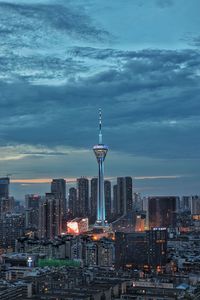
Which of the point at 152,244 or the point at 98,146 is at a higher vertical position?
the point at 98,146

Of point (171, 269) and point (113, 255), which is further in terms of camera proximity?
point (113, 255)

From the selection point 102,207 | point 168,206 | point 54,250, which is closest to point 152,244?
point 54,250

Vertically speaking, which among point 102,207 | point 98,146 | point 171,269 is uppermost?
point 98,146

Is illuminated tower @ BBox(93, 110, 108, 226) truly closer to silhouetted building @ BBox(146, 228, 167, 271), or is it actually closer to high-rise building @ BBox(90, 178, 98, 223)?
high-rise building @ BBox(90, 178, 98, 223)

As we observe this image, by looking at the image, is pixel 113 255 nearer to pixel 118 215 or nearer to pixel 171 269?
pixel 171 269

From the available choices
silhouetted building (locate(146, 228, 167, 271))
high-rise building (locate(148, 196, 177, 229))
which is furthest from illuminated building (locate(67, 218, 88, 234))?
silhouetted building (locate(146, 228, 167, 271))

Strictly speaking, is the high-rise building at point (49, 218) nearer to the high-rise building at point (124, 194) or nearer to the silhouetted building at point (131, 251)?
the high-rise building at point (124, 194)
